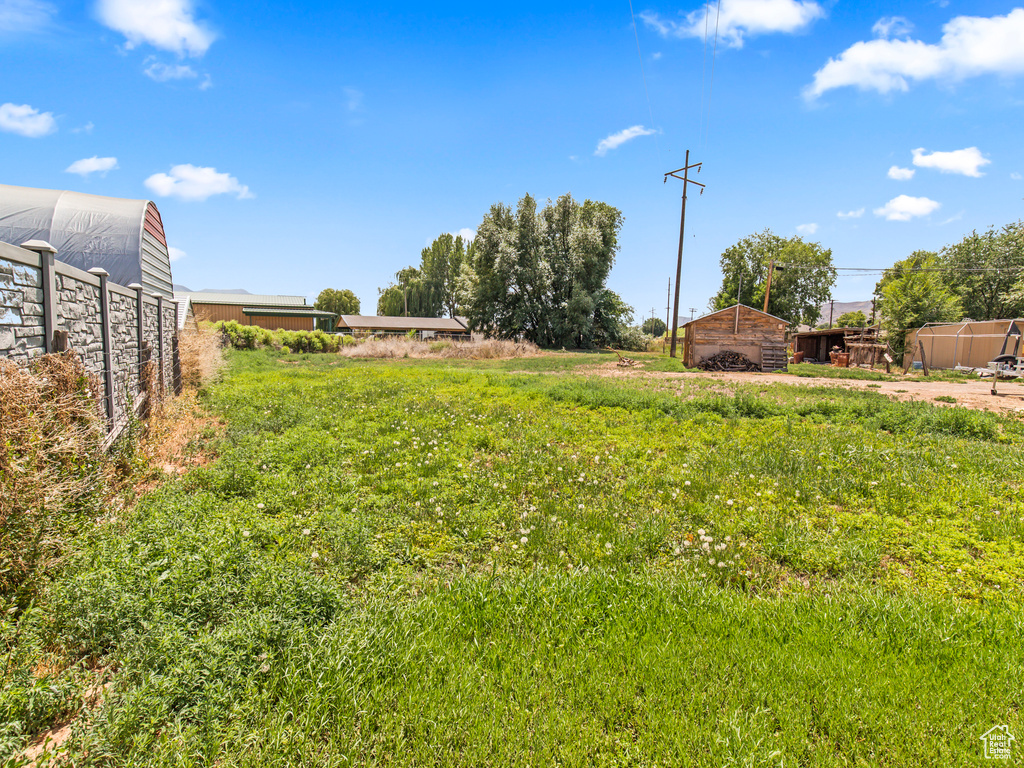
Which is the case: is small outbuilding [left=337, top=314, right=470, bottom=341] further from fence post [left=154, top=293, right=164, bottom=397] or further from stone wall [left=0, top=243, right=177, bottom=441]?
stone wall [left=0, top=243, right=177, bottom=441]

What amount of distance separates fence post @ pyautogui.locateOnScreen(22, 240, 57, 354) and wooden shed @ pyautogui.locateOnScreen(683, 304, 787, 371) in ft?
82.5

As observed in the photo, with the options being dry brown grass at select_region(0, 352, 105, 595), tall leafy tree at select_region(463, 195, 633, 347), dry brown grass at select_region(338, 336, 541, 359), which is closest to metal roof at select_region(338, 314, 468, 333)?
tall leafy tree at select_region(463, 195, 633, 347)

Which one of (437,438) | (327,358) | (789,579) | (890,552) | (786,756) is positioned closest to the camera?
(786,756)

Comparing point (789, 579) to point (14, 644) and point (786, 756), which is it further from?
point (14, 644)

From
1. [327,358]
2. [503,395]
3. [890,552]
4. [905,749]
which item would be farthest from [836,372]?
[327,358]

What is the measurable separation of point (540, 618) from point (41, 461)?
12.4ft

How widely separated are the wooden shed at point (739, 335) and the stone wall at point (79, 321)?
927 inches

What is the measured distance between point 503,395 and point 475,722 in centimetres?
1018

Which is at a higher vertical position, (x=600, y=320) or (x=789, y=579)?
(x=600, y=320)

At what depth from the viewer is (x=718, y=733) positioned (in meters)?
2.18

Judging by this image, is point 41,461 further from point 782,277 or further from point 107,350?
point 782,277

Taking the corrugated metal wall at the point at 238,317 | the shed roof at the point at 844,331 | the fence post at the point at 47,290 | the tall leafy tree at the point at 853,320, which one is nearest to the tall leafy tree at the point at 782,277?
the tall leafy tree at the point at 853,320

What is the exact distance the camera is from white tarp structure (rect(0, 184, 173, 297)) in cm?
1259

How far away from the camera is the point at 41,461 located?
357 cm
